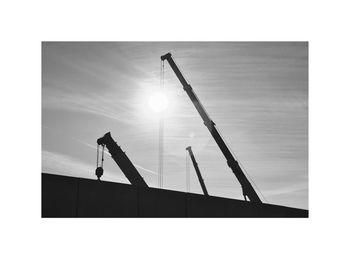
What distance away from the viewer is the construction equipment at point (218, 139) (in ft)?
61.4

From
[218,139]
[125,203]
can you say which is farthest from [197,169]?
[125,203]

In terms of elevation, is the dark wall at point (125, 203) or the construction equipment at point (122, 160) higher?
the construction equipment at point (122, 160)

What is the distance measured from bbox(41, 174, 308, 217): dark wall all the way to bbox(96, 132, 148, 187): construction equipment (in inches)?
269

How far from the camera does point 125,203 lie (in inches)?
400

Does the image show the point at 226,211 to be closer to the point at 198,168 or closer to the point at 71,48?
the point at 71,48

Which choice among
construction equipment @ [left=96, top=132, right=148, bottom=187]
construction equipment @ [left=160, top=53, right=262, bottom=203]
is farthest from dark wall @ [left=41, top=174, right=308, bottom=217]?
construction equipment @ [left=160, top=53, right=262, bottom=203]

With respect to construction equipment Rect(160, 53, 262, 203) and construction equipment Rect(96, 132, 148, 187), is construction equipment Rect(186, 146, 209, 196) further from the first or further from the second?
construction equipment Rect(96, 132, 148, 187)

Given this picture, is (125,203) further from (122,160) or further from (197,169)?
(197,169)

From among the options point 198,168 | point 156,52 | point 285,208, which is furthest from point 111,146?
point 198,168

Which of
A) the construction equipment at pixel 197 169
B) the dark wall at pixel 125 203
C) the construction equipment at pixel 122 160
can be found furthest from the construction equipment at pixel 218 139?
the construction equipment at pixel 197 169

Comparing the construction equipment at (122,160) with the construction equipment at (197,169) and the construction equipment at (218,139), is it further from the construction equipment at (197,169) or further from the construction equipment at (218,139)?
the construction equipment at (197,169)

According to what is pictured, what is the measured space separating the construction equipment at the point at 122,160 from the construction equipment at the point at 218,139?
16.6 feet

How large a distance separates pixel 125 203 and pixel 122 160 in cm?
733

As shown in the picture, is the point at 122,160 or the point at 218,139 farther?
the point at 218,139
